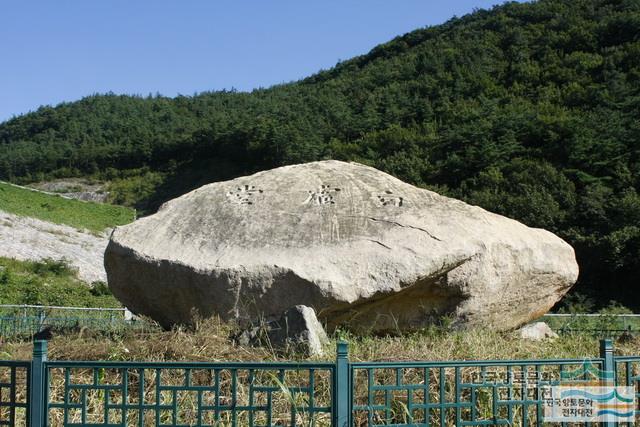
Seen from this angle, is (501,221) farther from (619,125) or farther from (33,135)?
(33,135)

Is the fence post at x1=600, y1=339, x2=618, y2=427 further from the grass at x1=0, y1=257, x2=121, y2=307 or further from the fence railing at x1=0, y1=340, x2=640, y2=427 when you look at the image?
the grass at x1=0, y1=257, x2=121, y2=307

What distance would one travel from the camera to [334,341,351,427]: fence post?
15.2ft

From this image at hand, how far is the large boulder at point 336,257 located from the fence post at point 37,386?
10.4 ft

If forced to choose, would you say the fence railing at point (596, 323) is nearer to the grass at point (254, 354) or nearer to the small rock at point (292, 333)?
the grass at point (254, 354)

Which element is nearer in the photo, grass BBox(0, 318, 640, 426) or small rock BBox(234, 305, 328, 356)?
grass BBox(0, 318, 640, 426)

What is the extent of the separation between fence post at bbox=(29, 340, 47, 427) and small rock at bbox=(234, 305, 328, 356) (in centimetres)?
261

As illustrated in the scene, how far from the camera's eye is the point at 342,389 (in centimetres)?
468

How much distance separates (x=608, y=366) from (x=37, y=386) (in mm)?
4020

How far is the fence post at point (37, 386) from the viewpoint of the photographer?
486 centimetres

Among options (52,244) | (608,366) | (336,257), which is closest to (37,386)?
(336,257)

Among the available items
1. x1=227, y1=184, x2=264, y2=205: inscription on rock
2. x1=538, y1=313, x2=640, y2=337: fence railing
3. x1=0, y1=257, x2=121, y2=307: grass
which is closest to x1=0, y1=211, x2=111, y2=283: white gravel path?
x1=0, y1=257, x2=121, y2=307: grass

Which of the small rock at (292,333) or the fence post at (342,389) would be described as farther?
the small rock at (292,333)

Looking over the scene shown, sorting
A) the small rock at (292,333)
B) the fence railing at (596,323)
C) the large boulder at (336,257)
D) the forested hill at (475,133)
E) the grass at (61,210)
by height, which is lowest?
the fence railing at (596,323)

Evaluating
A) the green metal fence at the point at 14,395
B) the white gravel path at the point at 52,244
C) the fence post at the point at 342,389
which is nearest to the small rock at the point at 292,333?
the green metal fence at the point at 14,395
